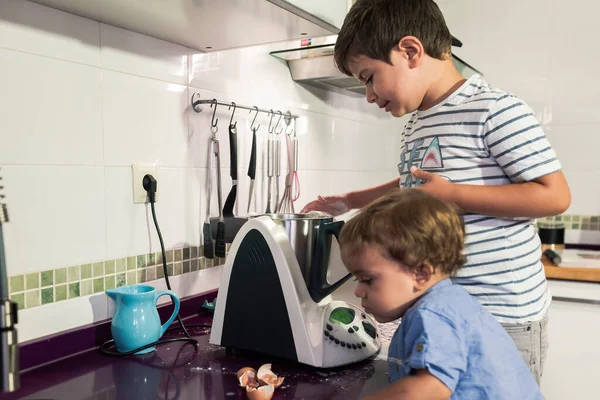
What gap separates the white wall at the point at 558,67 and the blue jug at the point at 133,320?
6.24 feet

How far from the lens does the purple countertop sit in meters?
0.77

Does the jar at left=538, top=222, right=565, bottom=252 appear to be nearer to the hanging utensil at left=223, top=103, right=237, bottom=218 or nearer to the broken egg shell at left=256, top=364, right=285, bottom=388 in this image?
the hanging utensil at left=223, top=103, right=237, bottom=218

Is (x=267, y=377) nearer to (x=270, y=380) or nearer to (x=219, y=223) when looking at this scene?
(x=270, y=380)

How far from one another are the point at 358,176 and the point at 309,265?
46.3 inches

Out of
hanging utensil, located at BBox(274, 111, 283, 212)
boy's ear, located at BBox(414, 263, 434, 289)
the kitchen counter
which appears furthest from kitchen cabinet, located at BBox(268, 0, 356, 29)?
the kitchen counter

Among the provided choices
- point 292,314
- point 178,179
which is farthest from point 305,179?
point 292,314

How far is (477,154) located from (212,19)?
57 cm

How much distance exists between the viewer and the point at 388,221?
701 mm

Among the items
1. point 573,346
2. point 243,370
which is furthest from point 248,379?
point 573,346

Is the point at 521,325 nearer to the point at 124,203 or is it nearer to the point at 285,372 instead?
the point at 285,372

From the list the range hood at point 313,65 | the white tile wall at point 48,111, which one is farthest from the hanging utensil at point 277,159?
the white tile wall at point 48,111

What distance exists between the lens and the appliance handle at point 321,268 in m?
0.89

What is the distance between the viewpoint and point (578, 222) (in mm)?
2141

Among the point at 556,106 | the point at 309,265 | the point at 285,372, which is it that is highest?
the point at 556,106
